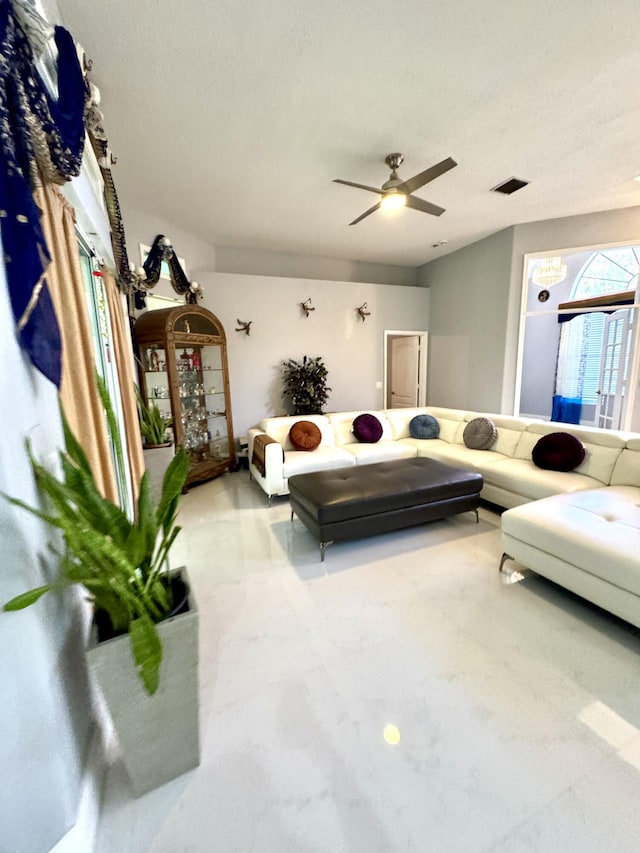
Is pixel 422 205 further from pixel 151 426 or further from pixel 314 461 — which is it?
pixel 151 426

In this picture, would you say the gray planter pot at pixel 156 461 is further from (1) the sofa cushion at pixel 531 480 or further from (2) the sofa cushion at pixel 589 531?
(1) the sofa cushion at pixel 531 480

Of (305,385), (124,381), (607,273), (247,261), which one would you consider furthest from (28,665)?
(607,273)

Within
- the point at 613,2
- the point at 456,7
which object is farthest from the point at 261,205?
the point at 613,2

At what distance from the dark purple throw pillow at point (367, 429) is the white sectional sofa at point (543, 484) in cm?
11

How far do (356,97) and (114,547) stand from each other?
286 centimetres

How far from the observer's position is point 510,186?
342 cm

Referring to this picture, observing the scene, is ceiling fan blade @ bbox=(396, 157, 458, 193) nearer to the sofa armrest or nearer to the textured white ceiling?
the textured white ceiling

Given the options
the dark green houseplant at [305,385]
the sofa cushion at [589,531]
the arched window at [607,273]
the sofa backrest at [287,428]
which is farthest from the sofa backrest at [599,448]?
the dark green houseplant at [305,385]

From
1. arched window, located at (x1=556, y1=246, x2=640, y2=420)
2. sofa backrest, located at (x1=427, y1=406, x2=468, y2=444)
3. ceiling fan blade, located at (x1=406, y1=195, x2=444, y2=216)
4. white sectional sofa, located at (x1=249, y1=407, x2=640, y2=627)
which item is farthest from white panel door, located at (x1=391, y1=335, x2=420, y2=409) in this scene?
ceiling fan blade, located at (x1=406, y1=195, x2=444, y2=216)

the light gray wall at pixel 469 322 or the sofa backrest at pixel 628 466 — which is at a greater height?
the light gray wall at pixel 469 322

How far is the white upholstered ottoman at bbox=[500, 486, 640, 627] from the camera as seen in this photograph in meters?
1.70

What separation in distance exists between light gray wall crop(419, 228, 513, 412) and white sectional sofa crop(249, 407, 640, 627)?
1.21 metres

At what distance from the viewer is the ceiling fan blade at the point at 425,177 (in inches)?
93.7

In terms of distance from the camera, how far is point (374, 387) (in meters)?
5.98
